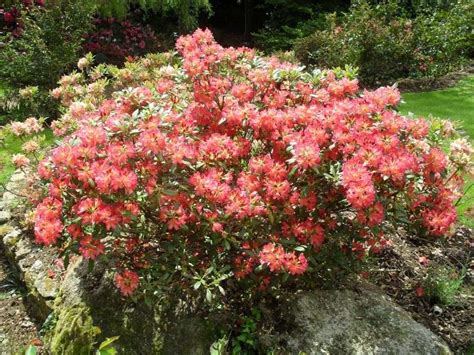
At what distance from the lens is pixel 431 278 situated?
3602mm

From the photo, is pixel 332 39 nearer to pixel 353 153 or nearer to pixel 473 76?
pixel 473 76

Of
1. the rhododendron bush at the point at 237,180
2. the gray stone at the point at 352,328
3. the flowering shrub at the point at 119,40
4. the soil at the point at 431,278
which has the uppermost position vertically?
the rhododendron bush at the point at 237,180

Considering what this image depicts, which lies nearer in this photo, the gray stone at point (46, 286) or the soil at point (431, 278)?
the soil at point (431, 278)

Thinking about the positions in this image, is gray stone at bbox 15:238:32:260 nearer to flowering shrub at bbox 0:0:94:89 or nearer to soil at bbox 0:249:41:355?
soil at bbox 0:249:41:355

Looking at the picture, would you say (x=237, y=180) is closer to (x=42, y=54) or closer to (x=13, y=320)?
(x=13, y=320)

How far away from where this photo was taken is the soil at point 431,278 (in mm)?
3418

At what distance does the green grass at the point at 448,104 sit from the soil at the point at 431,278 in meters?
3.05

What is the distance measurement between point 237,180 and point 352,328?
112 cm

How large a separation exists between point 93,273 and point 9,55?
6307 millimetres

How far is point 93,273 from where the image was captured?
11.2 feet

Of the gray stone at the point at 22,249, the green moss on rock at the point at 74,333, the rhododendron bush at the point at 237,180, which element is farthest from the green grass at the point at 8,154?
the rhododendron bush at the point at 237,180

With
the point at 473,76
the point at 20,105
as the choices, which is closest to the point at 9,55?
the point at 20,105

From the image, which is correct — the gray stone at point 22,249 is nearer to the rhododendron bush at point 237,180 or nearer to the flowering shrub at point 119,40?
the rhododendron bush at point 237,180

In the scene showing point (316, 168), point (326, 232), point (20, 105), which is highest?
point (316, 168)
